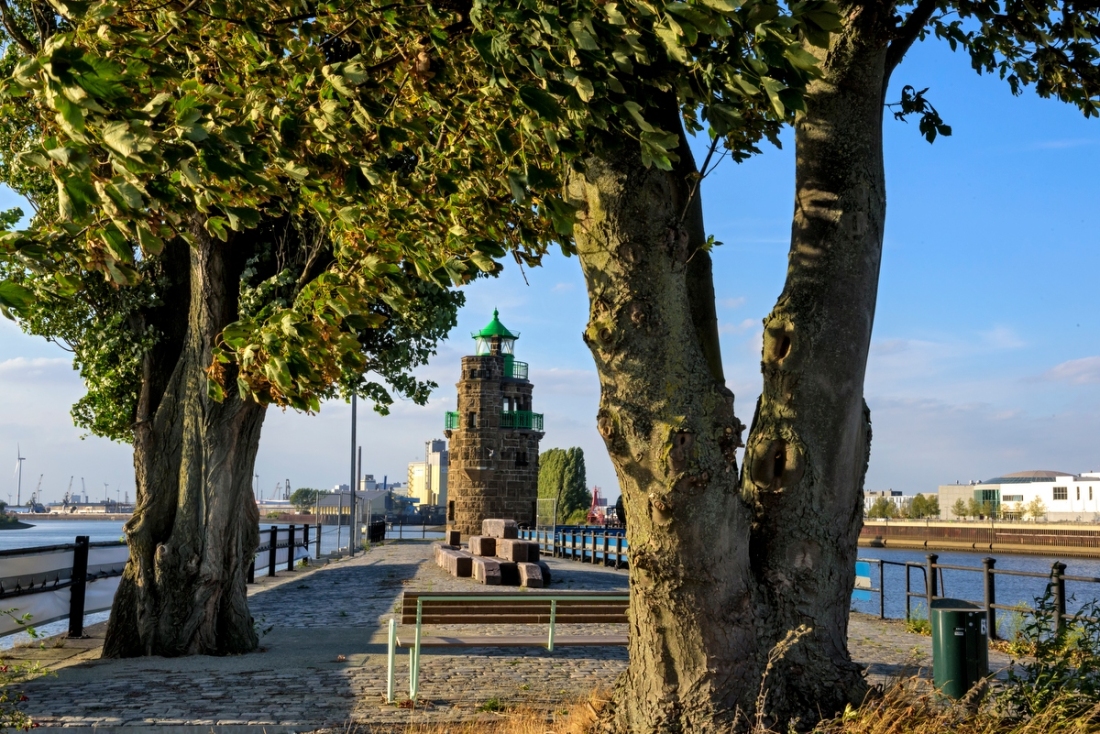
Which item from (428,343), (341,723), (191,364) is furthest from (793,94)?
(428,343)

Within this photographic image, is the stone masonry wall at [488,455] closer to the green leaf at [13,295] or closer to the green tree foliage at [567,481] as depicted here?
the green tree foliage at [567,481]

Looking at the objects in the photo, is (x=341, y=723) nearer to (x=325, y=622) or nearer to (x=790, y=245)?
(x=790, y=245)

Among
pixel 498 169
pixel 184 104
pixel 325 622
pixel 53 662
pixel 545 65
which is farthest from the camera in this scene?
pixel 325 622

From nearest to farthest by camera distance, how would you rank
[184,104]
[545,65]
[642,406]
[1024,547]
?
[184,104]
[545,65]
[642,406]
[1024,547]

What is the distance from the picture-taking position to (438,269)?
6.33 meters

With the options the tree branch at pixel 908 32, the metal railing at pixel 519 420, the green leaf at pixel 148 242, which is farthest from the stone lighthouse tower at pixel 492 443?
the green leaf at pixel 148 242

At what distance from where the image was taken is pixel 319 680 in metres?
9.40

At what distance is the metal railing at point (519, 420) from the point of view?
49062 mm

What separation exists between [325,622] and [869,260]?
11.6 metres

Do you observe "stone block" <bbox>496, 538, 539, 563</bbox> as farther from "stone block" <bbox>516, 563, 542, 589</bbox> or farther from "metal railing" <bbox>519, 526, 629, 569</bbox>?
"metal railing" <bbox>519, 526, 629, 569</bbox>

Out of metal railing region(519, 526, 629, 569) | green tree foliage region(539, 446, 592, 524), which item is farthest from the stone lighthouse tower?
green tree foliage region(539, 446, 592, 524)

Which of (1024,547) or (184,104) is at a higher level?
(184,104)

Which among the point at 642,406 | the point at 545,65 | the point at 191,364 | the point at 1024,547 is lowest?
the point at 1024,547

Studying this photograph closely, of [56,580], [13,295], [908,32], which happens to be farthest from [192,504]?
[908,32]
